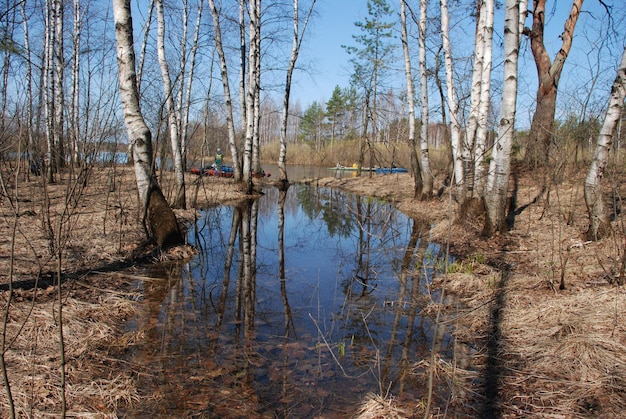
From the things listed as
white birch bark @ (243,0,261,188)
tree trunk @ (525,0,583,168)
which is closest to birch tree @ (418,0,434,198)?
tree trunk @ (525,0,583,168)

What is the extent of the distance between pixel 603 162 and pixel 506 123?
1.42 m

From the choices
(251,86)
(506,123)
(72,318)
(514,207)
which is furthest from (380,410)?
(251,86)

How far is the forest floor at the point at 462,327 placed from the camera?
2611 millimetres

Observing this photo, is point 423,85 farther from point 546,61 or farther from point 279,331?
point 279,331

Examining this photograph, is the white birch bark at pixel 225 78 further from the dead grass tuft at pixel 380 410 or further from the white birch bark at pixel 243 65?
the dead grass tuft at pixel 380 410

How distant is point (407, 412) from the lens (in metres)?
2.63

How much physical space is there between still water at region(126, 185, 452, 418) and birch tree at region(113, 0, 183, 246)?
93 centimetres

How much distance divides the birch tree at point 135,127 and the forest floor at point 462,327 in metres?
0.64

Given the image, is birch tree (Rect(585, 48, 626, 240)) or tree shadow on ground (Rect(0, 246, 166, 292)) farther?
birch tree (Rect(585, 48, 626, 240))

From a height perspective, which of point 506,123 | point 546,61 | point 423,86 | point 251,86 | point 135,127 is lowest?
point 135,127

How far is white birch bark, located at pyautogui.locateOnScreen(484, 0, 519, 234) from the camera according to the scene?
A: 6191 mm

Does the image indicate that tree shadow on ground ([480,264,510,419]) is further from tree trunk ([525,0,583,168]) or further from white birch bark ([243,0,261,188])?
white birch bark ([243,0,261,188])

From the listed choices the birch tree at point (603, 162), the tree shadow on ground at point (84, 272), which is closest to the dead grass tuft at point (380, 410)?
the tree shadow on ground at point (84, 272)

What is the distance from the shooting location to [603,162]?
18.4ft
